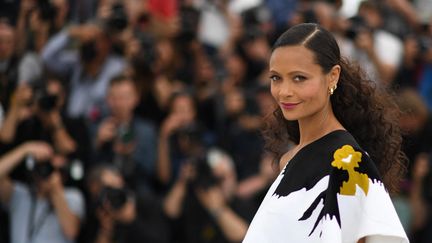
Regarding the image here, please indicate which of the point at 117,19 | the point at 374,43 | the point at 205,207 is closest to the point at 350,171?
the point at 205,207

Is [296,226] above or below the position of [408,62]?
above

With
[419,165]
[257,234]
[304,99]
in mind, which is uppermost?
[304,99]

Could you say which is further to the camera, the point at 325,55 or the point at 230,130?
the point at 230,130

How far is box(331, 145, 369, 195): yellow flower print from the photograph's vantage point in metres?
3.40

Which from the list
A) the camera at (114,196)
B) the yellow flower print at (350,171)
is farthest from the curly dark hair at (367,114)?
the camera at (114,196)

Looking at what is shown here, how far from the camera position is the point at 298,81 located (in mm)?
3400

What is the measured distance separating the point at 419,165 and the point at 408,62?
169 cm

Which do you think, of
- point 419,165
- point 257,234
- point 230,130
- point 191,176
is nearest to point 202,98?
point 230,130

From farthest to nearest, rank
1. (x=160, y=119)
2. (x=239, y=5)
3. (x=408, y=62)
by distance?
(x=239, y=5)
(x=408, y=62)
(x=160, y=119)

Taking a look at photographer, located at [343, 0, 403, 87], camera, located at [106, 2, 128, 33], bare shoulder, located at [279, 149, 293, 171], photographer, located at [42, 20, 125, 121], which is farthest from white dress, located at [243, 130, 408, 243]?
photographer, located at [343, 0, 403, 87]

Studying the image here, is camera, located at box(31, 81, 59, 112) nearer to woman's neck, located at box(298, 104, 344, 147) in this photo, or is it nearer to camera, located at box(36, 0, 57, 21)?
camera, located at box(36, 0, 57, 21)

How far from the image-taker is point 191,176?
7406mm

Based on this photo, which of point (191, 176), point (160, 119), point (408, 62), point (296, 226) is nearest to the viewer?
point (296, 226)

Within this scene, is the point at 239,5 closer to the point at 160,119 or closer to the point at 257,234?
the point at 160,119
